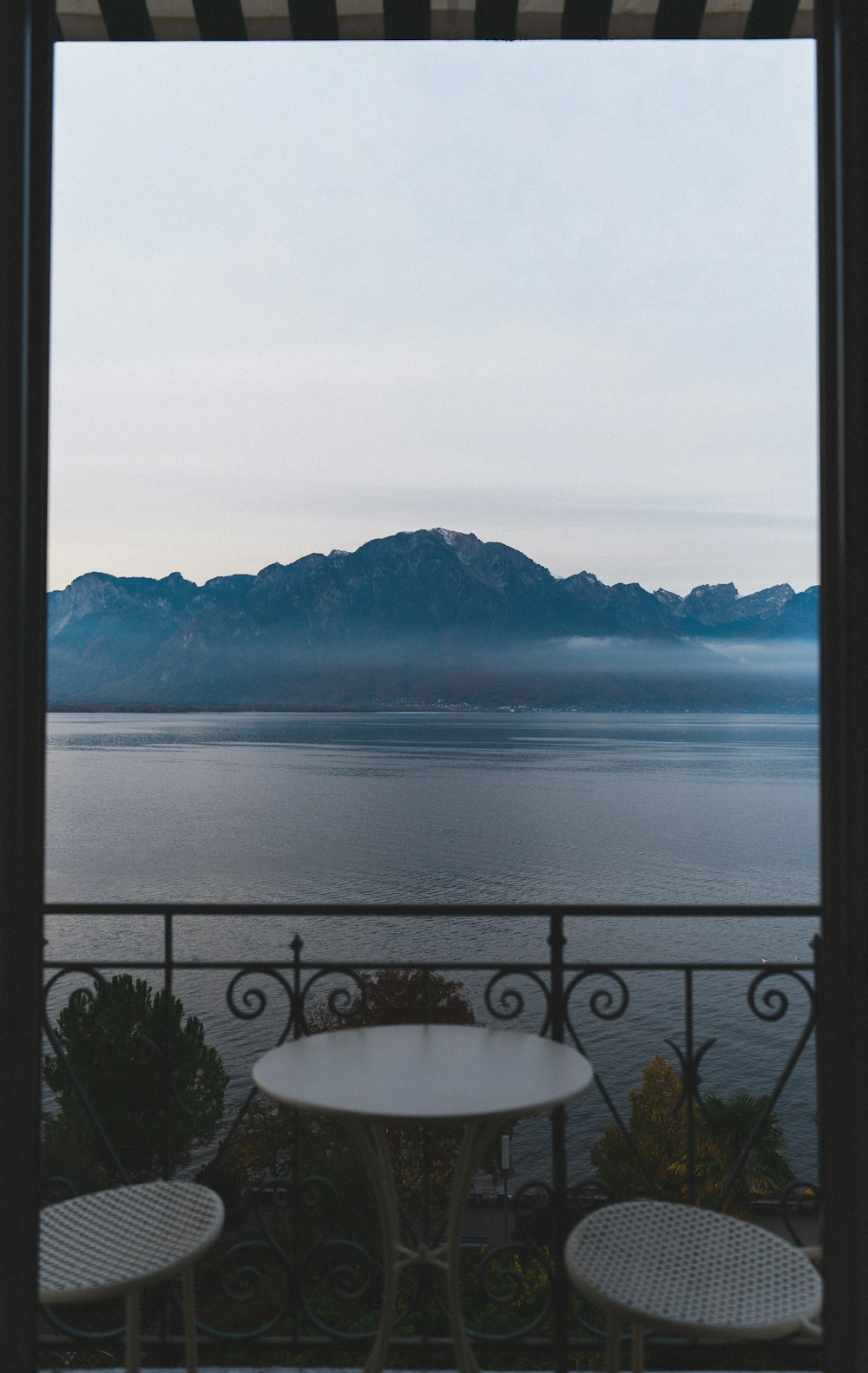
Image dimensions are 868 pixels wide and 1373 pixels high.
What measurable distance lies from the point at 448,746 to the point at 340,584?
883 inches

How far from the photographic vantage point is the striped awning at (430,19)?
6.75ft

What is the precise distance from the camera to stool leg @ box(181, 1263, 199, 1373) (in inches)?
69.2

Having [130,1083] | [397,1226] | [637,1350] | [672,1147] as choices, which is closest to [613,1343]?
[637,1350]

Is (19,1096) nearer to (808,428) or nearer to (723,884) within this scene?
(808,428)

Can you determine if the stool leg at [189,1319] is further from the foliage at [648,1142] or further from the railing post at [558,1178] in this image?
the foliage at [648,1142]

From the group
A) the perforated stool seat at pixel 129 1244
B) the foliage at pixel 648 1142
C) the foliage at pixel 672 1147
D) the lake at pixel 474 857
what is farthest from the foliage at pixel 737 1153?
the perforated stool seat at pixel 129 1244

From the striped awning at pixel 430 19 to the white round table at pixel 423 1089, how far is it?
83.0 inches

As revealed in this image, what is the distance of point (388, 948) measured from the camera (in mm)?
48375

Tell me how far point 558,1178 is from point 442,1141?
1213 inches

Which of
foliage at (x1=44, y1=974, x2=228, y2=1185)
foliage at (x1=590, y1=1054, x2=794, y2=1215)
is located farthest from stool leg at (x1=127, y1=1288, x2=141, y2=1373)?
foliage at (x1=44, y1=974, x2=228, y2=1185)

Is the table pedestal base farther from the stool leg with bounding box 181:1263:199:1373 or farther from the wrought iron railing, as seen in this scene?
the stool leg with bounding box 181:1263:199:1373

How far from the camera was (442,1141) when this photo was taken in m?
30.2

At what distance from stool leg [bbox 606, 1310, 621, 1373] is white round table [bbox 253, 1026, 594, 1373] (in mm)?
290

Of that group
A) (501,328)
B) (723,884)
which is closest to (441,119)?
(501,328)
